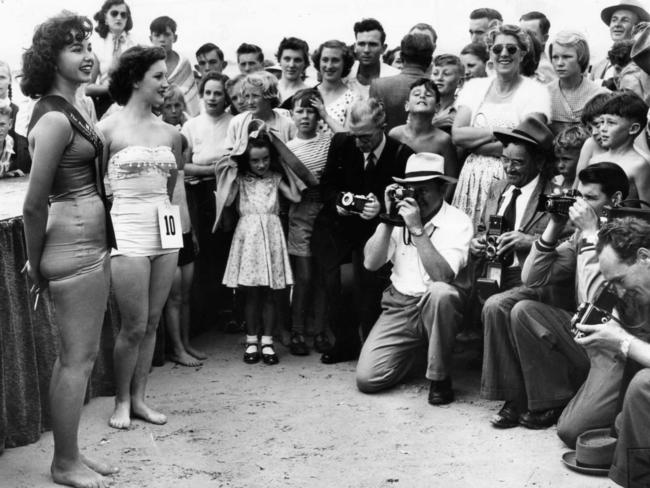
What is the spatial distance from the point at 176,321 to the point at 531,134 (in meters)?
2.31

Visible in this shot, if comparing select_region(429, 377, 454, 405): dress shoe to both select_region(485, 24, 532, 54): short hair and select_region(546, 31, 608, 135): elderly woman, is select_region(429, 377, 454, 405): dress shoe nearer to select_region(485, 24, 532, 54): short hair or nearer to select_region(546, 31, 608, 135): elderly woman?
select_region(546, 31, 608, 135): elderly woman

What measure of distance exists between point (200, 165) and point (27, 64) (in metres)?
2.40

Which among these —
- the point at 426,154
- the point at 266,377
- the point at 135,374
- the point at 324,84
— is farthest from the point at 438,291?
the point at 324,84

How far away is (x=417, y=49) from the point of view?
240 inches

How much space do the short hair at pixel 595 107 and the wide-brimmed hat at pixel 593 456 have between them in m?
1.62

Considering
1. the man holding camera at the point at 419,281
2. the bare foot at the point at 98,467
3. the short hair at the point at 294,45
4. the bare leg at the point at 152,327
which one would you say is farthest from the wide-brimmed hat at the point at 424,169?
the bare foot at the point at 98,467

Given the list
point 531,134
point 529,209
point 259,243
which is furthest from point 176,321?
point 531,134

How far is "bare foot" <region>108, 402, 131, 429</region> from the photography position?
15.3ft

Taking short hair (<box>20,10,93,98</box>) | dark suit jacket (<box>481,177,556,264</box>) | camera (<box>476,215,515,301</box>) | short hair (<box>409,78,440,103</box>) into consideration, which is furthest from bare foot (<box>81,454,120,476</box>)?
short hair (<box>409,78,440,103</box>)

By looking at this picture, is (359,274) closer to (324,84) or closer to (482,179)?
(482,179)

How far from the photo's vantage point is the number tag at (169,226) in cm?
458

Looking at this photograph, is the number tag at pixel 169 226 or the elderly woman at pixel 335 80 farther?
→ the elderly woman at pixel 335 80

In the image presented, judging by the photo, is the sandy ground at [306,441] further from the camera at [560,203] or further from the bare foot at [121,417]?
the camera at [560,203]

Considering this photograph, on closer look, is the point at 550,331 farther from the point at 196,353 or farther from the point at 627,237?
the point at 196,353
